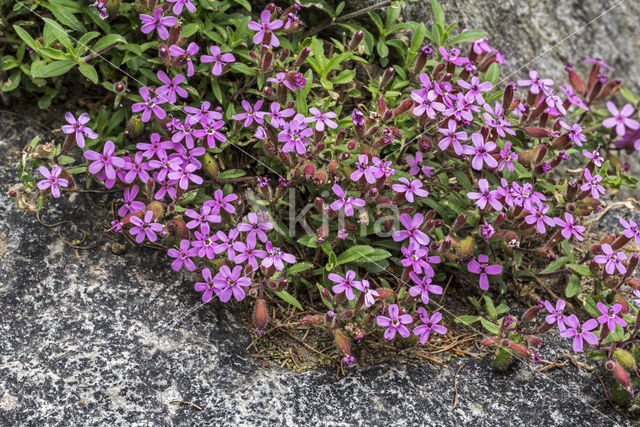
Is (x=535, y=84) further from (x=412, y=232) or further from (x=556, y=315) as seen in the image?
(x=556, y=315)

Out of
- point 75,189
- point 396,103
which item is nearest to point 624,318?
point 396,103

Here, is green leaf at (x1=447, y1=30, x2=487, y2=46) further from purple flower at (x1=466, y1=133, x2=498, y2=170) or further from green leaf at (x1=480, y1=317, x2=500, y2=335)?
green leaf at (x1=480, y1=317, x2=500, y2=335)

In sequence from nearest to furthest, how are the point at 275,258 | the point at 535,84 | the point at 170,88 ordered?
the point at 275,258 < the point at 170,88 < the point at 535,84

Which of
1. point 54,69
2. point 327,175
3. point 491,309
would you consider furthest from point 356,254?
point 54,69

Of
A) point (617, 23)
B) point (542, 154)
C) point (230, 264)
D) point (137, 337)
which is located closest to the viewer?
point (137, 337)

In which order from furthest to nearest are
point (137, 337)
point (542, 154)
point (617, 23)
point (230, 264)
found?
point (617, 23), point (542, 154), point (230, 264), point (137, 337)

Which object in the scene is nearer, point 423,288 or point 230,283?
point 230,283

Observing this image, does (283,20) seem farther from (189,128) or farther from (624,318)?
(624,318)
